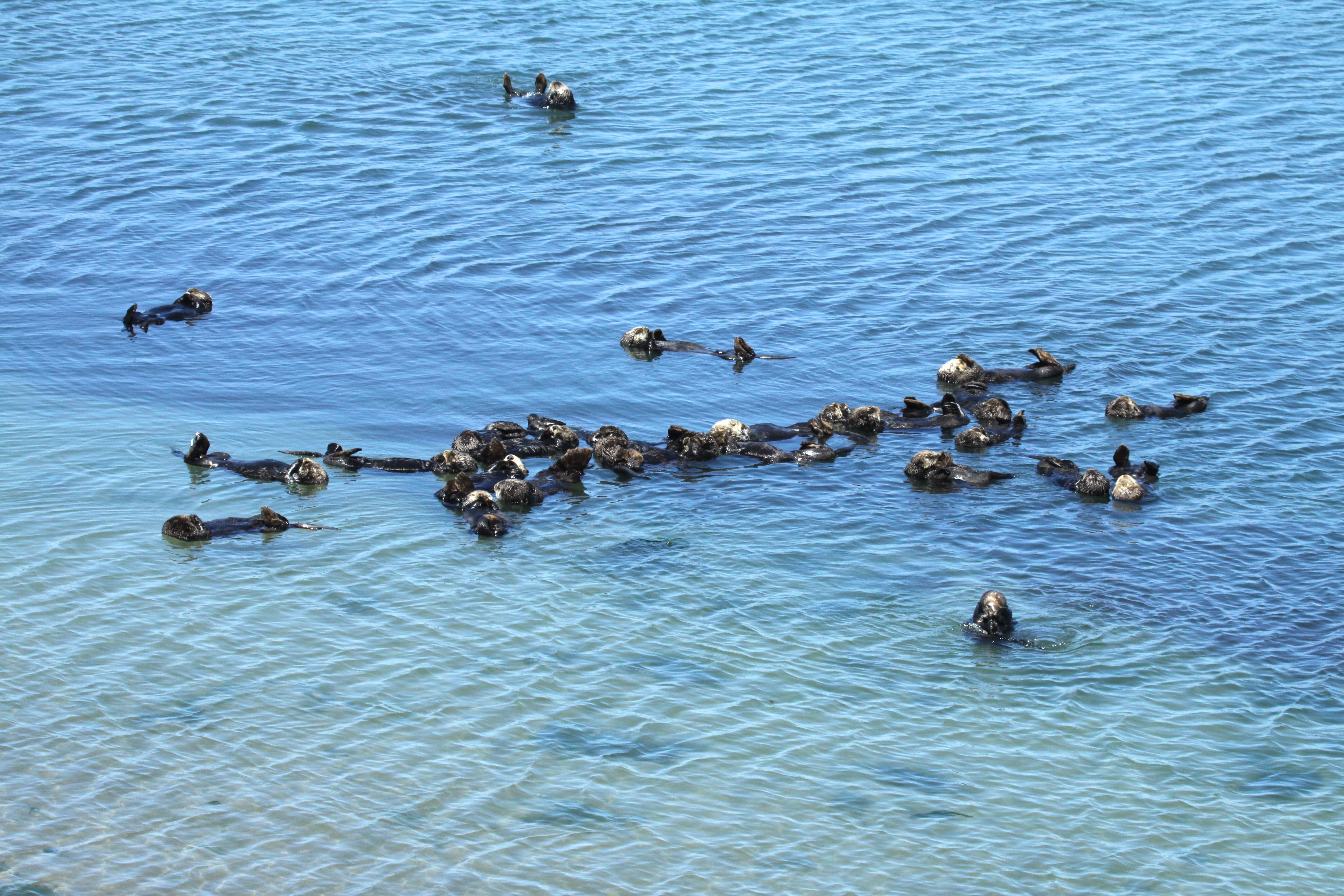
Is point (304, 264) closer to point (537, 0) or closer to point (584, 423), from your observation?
point (584, 423)

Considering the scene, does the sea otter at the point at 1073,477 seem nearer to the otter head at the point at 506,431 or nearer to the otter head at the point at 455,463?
the otter head at the point at 506,431

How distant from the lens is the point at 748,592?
50.2 feet

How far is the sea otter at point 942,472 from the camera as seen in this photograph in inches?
709

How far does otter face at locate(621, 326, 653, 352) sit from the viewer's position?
22.3m

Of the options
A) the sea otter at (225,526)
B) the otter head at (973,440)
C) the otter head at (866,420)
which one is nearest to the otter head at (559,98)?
the otter head at (866,420)

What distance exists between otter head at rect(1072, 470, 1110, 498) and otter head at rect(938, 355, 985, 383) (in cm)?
354

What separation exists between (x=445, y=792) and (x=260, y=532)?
5787mm

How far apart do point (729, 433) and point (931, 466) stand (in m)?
2.65

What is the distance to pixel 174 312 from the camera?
23.0m

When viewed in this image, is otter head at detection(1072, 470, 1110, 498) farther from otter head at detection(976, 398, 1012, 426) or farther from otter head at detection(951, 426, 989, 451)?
otter head at detection(976, 398, 1012, 426)

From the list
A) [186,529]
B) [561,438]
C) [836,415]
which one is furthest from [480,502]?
[836,415]

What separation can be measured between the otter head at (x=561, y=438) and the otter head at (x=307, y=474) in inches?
112

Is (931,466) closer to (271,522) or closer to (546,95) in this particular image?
(271,522)


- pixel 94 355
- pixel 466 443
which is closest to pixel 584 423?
pixel 466 443
